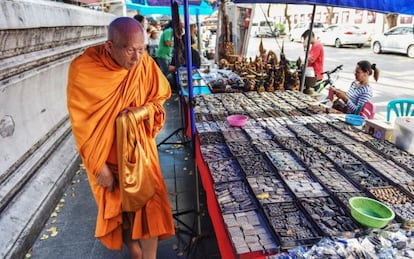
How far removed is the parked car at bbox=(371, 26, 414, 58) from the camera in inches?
539

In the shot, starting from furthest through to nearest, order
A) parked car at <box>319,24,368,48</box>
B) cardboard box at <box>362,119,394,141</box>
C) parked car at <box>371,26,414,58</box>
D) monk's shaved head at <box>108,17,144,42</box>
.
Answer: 1. parked car at <box>319,24,368,48</box>
2. parked car at <box>371,26,414,58</box>
3. cardboard box at <box>362,119,394,141</box>
4. monk's shaved head at <box>108,17,144,42</box>

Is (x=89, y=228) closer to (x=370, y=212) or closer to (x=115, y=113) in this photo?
(x=115, y=113)

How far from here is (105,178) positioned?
1815mm

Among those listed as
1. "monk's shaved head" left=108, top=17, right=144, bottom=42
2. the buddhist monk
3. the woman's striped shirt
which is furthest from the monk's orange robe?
the woman's striped shirt

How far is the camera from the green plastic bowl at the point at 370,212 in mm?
1331

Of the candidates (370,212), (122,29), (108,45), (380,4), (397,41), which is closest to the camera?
(370,212)

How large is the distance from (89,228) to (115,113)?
1.52m

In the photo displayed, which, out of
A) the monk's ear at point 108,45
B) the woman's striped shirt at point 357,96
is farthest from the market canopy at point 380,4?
the monk's ear at point 108,45

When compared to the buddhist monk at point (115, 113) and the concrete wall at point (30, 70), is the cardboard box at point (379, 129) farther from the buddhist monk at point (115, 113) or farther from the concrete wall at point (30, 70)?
the concrete wall at point (30, 70)

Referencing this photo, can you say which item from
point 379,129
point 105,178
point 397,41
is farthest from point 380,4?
point 397,41

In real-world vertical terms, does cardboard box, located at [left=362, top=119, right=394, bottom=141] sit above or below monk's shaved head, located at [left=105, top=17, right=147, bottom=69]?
below

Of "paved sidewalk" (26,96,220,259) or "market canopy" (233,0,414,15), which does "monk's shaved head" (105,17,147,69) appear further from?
"market canopy" (233,0,414,15)

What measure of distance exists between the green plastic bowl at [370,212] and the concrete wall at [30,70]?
259cm

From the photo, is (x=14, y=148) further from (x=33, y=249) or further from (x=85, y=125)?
(x=85, y=125)
